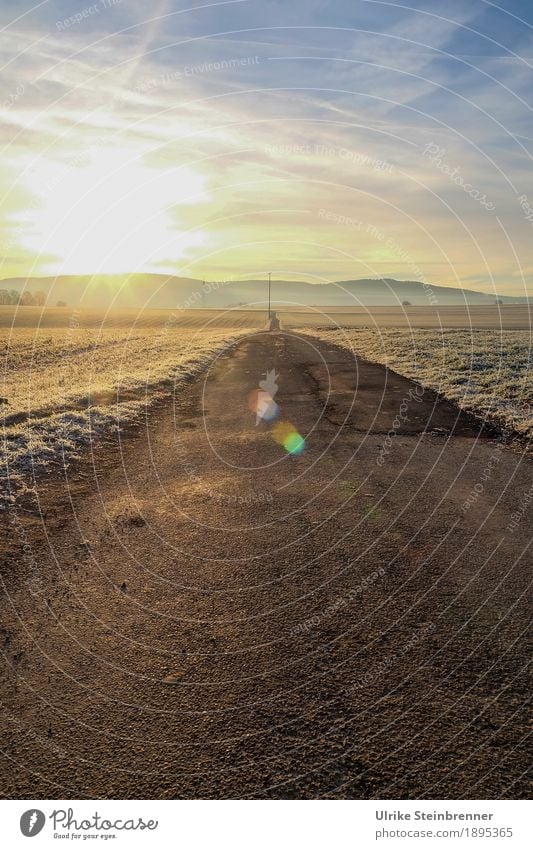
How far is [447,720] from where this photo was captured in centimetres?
402

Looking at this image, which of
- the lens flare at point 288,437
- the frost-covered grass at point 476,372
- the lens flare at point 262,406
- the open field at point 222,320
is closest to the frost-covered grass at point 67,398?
the lens flare at point 262,406

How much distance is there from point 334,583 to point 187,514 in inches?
108

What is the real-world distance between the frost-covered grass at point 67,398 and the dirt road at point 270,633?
47.8 inches

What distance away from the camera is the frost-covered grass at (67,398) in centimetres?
1056

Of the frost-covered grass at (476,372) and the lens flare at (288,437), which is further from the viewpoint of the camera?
the frost-covered grass at (476,372)

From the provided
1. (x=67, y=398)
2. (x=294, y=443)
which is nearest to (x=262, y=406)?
(x=294, y=443)

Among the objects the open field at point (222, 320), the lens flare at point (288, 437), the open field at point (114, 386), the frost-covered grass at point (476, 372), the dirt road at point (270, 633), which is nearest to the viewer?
the dirt road at point (270, 633)

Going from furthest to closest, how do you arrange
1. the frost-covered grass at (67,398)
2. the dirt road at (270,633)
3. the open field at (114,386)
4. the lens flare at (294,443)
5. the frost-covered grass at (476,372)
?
the frost-covered grass at (476,372) → the open field at (114,386) → the lens flare at (294,443) → the frost-covered grass at (67,398) → the dirt road at (270,633)

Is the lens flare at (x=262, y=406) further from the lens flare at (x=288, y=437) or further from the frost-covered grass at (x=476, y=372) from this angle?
the frost-covered grass at (x=476, y=372)

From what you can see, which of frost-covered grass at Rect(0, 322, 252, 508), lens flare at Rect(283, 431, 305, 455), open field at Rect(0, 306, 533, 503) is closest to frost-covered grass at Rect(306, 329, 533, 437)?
open field at Rect(0, 306, 533, 503)
